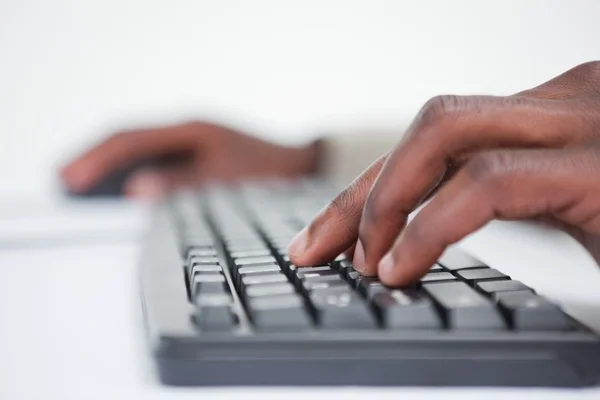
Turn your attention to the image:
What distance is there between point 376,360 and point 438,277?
10 cm

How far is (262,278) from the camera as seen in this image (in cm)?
40

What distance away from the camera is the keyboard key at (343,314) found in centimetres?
33

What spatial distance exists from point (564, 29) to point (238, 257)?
16.7 inches

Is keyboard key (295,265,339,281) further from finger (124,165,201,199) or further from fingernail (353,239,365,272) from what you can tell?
finger (124,165,201,199)

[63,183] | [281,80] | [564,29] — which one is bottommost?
[63,183]

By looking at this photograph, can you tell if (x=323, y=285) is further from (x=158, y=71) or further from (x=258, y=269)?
(x=158, y=71)

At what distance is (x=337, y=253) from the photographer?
463mm

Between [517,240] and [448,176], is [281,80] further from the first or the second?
[448,176]

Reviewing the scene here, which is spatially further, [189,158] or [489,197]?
[189,158]

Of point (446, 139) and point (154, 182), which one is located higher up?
point (446, 139)

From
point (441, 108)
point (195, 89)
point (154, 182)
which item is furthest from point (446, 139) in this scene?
point (195, 89)

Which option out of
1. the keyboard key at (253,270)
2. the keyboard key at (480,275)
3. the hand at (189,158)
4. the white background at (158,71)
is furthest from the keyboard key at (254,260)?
the white background at (158,71)

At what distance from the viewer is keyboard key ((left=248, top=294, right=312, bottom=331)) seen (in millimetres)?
330

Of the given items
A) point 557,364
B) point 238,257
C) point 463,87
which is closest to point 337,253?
point 238,257
